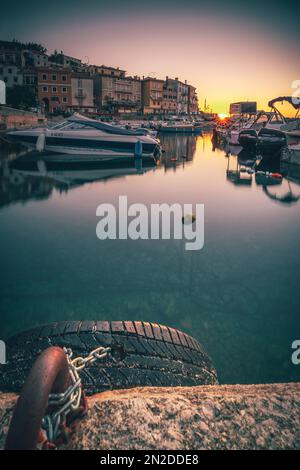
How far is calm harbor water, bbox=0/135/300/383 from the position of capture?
3807mm

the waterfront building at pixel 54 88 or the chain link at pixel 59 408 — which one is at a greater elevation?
the waterfront building at pixel 54 88

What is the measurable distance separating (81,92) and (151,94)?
2752 centimetres

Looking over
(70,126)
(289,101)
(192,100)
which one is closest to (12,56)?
(70,126)

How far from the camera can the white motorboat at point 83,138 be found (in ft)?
67.9

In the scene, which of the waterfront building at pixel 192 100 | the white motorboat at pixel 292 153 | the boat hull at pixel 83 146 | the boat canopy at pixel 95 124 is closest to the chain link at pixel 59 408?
the boat canopy at pixel 95 124

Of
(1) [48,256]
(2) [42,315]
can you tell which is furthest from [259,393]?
(1) [48,256]

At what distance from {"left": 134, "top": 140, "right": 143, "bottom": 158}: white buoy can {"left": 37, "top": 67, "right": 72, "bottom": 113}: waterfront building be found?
1640 inches

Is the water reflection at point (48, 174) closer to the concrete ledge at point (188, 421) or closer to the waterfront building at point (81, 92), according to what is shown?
the concrete ledge at point (188, 421)

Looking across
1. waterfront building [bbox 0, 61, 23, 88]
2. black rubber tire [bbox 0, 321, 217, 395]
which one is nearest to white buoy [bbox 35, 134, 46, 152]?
black rubber tire [bbox 0, 321, 217, 395]

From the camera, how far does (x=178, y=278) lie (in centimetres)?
529

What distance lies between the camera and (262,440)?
5.41 ft

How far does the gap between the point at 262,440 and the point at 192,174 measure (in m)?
17.1

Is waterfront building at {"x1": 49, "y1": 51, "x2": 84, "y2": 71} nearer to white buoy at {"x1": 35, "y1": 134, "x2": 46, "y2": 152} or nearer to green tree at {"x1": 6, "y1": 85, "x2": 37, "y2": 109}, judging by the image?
green tree at {"x1": 6, "y1": 85, "x2": 37, "y2": 109}

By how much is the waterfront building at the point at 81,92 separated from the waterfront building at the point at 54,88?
2284 millimetres
